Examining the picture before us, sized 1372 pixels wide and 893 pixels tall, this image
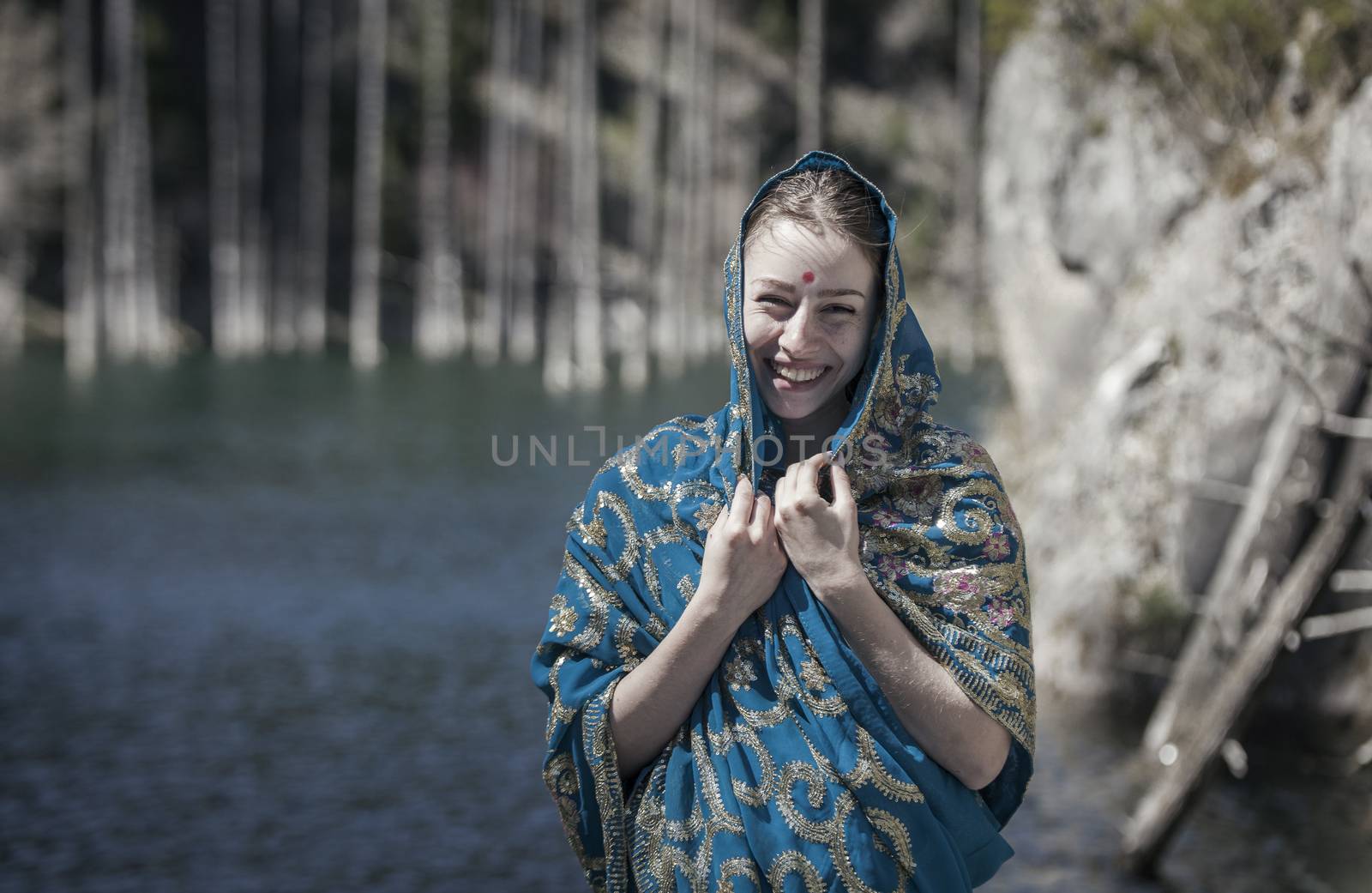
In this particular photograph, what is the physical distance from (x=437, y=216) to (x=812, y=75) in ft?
39.2

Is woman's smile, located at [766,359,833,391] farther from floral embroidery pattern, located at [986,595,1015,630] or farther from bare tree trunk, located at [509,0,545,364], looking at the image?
bare tree trunk, located at [509,0,545,364]

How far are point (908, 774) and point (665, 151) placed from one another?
154ft

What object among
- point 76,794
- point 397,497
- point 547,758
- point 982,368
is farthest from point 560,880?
point 982,368

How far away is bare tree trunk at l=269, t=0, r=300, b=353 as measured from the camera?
157ft

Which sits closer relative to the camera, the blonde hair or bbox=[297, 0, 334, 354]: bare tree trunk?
the blonde hair

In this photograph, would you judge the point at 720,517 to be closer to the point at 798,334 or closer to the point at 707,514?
the point at 707,514

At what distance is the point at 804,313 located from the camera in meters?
2.32

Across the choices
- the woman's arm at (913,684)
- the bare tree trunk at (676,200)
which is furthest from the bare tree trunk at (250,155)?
the woman's arm at (913,684)

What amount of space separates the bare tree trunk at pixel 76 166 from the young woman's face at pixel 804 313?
136ft

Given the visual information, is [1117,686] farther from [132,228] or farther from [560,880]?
[132,228]

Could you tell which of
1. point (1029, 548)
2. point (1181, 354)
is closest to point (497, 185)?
point (1029, 548)

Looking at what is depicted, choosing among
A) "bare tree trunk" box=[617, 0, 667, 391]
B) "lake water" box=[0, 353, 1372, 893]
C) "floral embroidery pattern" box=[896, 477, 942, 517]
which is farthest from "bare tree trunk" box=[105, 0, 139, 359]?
"floral embroidery pattern" box=[896, 477, 942, 517]

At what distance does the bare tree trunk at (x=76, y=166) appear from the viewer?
41844mm

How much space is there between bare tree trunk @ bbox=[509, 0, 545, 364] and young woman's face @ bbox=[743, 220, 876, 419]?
142ft
